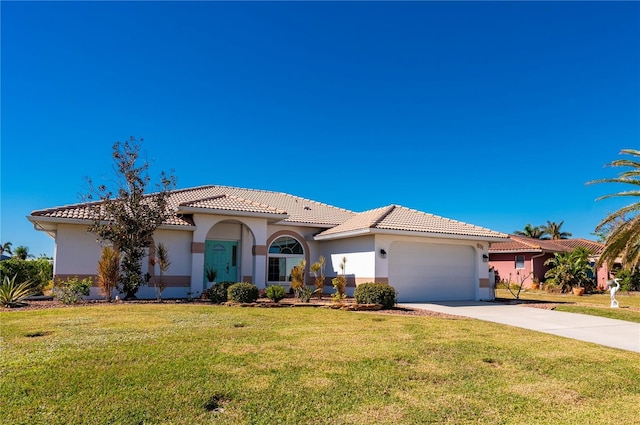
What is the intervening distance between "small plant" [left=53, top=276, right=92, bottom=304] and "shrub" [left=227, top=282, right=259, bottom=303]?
18.9 ft

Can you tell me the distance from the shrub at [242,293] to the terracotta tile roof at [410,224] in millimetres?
5847

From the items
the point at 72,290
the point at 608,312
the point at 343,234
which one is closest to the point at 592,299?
the point at 608,312

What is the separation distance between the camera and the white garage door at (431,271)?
19797 millimetres

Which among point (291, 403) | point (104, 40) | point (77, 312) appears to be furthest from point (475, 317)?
A: point (104, 40)

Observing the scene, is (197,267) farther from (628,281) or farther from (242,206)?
(628,281)

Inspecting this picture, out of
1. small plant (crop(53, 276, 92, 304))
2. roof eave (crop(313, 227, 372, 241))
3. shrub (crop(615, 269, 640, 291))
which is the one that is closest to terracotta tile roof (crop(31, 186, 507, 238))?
roof eave (crop(313, 227, 372, 241))

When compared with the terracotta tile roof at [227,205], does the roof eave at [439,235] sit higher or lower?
lower

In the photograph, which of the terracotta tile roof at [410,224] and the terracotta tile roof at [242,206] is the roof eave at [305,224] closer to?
the terracotta tile roof at [242,206]

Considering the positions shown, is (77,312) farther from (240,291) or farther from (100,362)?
(100,362)

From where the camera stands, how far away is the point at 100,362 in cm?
677

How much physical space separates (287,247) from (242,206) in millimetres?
4199

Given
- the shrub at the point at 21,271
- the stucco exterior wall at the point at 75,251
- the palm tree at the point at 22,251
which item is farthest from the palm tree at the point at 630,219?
the palm tree at the point at 22,251

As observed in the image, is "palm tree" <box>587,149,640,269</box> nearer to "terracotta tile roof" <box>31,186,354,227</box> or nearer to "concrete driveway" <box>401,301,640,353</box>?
"concrete driveway" <box>401,301,640,353</box>

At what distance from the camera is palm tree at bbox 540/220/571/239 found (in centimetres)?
5641
